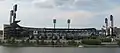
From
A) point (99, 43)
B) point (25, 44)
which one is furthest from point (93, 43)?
point (25, 44)

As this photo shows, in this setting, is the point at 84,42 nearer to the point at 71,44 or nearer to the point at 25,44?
the point at 71,44

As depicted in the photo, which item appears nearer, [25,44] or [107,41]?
[25,44]

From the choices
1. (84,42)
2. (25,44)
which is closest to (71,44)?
(84,42)

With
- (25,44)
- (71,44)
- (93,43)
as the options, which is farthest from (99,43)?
(25,44)

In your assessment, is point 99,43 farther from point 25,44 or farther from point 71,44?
point 25,44

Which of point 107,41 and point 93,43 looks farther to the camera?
point 107,41

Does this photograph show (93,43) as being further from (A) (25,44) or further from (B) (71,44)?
(A) (25,44)

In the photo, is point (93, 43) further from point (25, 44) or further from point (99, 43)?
point (25, 44)
